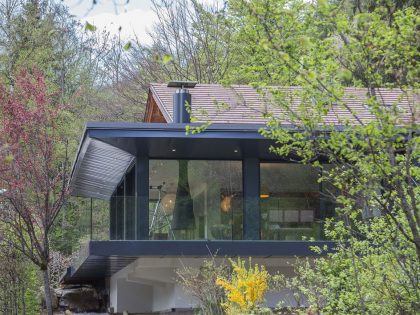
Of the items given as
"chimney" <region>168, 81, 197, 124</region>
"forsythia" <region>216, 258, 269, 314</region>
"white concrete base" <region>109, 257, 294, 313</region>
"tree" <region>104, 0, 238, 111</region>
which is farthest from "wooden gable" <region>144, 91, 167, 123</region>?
"forsythia" <region>216, 258, 269, 314</region>

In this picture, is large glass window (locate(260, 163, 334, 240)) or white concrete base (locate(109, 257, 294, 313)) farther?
white concrete base (locate(109, 257, 294, 313))

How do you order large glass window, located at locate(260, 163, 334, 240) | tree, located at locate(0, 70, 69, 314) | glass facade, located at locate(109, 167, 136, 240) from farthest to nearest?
large glass window, located at locate(260, 163, 334, 240)
glass facade, located at locate(109, 167, 136, 240)
tree, located at locate(0, 70, 69, 314)

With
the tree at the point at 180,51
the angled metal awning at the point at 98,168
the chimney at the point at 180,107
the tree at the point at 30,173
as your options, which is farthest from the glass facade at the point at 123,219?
the tree at the point at 180,51

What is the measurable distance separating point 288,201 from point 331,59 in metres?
11.4

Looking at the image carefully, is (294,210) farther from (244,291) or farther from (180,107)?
(244,291)

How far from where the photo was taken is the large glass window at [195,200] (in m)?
17.8

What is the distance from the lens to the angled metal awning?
19.5m

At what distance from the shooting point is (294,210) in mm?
18234

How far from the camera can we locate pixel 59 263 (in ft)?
88.5

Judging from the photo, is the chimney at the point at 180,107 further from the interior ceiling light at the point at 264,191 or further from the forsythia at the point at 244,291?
the forsythia at the point at 244,291

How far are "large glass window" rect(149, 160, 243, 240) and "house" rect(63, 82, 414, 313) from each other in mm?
21

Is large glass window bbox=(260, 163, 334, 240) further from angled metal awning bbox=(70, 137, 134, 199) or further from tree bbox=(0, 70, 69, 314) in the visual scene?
tree bbox=(0, 70, 69, 314)

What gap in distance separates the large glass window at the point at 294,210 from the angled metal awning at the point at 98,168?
368cm

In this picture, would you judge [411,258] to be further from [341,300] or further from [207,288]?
[207,288]
